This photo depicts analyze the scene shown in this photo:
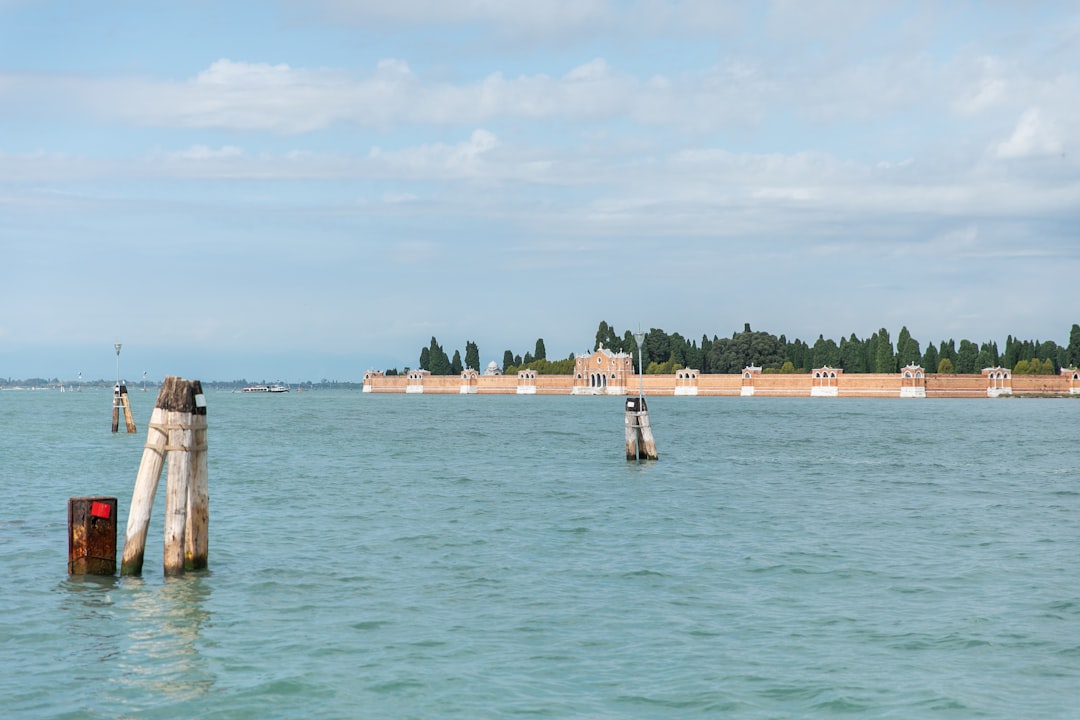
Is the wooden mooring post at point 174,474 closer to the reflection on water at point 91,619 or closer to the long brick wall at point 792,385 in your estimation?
the reflection on water at point 91,619

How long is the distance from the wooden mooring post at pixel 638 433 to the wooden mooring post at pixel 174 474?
16.4m

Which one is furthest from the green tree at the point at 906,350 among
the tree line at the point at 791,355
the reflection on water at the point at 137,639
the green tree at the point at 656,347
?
the reflection on water at the point at 137,639

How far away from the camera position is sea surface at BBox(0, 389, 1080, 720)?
720cm

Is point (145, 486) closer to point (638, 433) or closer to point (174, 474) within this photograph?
point (174, 474)

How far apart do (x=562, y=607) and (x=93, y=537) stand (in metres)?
4.30

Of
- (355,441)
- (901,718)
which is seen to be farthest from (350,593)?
(355,441)

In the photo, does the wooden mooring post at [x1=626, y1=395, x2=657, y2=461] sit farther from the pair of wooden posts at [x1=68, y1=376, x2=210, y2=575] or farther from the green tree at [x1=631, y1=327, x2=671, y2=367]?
the green tree at [x1=631, y1=327, x2=671, y2=367]

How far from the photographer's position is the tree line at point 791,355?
12194cm

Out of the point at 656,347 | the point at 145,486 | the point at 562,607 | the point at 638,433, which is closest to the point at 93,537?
the point at 145,486

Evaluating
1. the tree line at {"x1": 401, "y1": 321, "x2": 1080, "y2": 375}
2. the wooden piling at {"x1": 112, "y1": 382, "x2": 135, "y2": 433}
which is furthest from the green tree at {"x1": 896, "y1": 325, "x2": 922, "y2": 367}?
the wooden piling at {"x1": 112, "y1": 382, "x2": 135, "y2": 433}

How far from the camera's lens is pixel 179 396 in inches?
403

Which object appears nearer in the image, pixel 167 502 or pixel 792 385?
pixel 167 502

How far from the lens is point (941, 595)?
33.6ft

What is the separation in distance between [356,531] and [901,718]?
8.87 m
